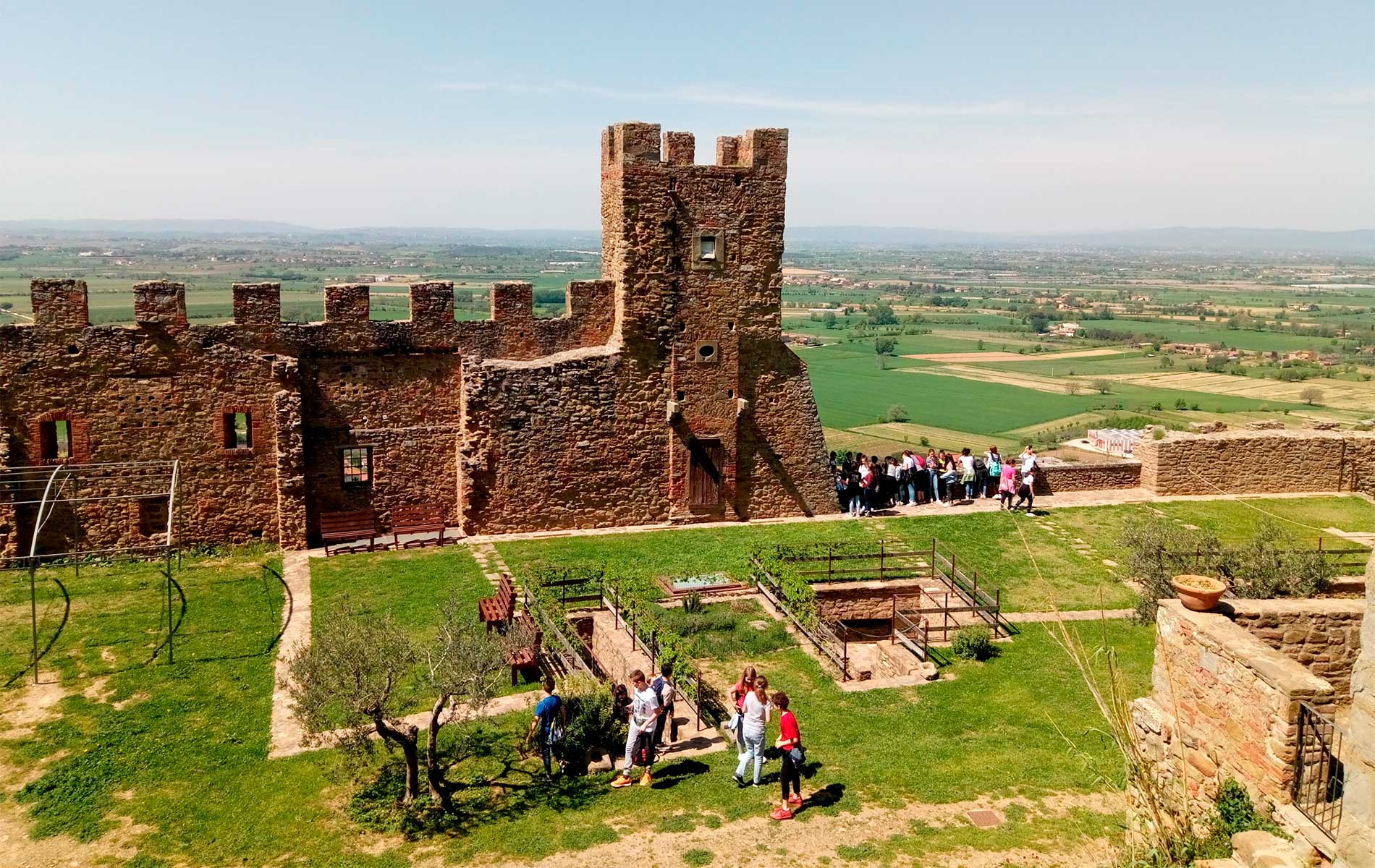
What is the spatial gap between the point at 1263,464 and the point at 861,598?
12888 mm

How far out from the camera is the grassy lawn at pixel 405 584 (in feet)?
55.8

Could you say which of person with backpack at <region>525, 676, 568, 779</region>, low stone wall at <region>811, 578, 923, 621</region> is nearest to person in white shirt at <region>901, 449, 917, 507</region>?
low stone wall at <region>811, 578, 923, 621</region>

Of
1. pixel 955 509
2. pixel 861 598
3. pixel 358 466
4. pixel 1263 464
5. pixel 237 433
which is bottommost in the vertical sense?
pixel 861 598

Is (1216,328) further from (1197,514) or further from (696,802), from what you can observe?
(696,802)

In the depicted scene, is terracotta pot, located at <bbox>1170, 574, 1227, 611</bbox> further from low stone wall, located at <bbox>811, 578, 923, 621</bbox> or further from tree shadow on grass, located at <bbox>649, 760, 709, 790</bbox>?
low stone wall, located at <bbox>811, 578, 923, 621</bbox>

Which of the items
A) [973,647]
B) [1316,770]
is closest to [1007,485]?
[973,647]

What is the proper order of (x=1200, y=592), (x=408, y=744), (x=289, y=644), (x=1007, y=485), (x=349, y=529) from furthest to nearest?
(x=1007, y=485) → (x=349, y=529) → (x=289, y=644) → (x=408, y=744) → (x=1200, y=592)

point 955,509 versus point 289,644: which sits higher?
point 955,509

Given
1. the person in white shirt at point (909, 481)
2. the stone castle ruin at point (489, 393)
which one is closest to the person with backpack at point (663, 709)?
the stone castle ruin at point (489, 393)

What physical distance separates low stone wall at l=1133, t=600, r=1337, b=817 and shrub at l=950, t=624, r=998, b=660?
17.6 feet

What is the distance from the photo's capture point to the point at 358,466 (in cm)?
2142

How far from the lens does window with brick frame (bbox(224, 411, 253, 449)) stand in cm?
2039

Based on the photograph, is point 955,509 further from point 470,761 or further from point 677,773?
point 470,761

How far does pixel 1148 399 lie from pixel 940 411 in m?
13.9
